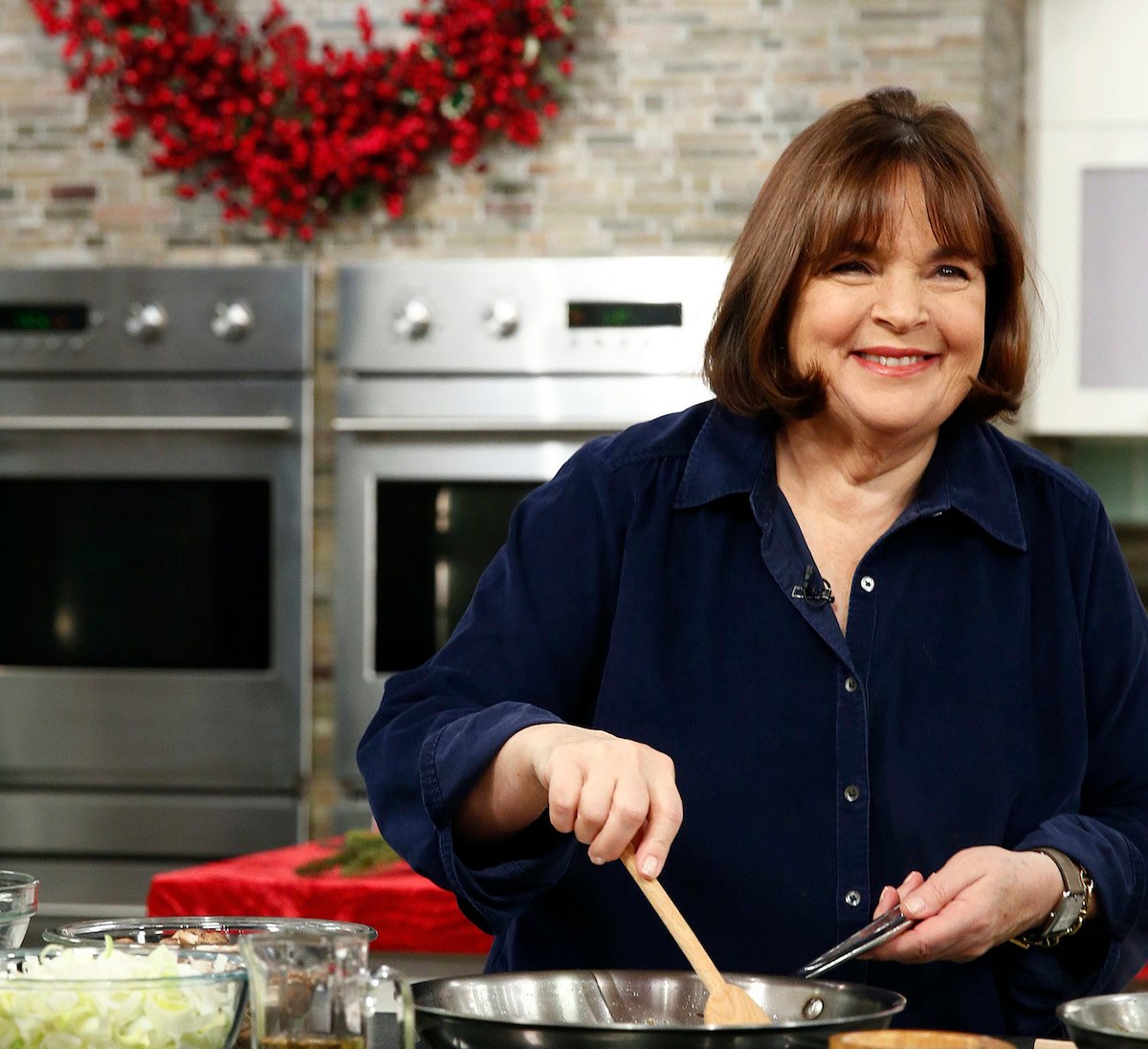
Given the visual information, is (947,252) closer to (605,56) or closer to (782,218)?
(782,218)

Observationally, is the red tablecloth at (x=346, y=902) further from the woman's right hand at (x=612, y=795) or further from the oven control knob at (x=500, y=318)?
the oven control knob at (x=500, y=318)

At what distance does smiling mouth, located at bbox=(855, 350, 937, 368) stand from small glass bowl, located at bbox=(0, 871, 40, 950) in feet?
2.31

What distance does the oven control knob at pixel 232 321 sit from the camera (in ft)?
10.2

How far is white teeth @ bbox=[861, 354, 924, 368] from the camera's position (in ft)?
4.28

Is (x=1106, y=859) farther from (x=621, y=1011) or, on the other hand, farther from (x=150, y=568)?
(x=150, y=568)

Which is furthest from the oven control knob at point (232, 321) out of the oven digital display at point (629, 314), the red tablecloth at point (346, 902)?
the red tablecloth at point (346, 902)

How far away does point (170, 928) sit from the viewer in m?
1.03

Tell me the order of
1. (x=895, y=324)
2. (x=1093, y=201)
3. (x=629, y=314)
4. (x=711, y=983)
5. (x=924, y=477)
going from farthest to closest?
(x=1093, y=201), (x=629, y=314), (x=924, y=477), (x=895, y=324), (x=711, y=983)

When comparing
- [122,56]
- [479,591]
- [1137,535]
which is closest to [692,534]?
[479,591]

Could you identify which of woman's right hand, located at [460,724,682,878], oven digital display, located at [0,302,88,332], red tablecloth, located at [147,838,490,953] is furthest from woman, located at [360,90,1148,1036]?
oven digital display, located at [0,302,88,332]

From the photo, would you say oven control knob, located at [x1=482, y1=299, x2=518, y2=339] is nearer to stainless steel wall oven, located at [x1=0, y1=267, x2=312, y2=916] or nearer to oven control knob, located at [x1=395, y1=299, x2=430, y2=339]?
oven control knob, located at [x1=395, y1=299, x2=430, y2=339]

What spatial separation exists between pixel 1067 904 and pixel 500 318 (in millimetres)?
2034

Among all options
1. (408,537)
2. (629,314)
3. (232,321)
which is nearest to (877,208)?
(629,314)

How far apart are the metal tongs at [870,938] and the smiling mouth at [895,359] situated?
41 cm
